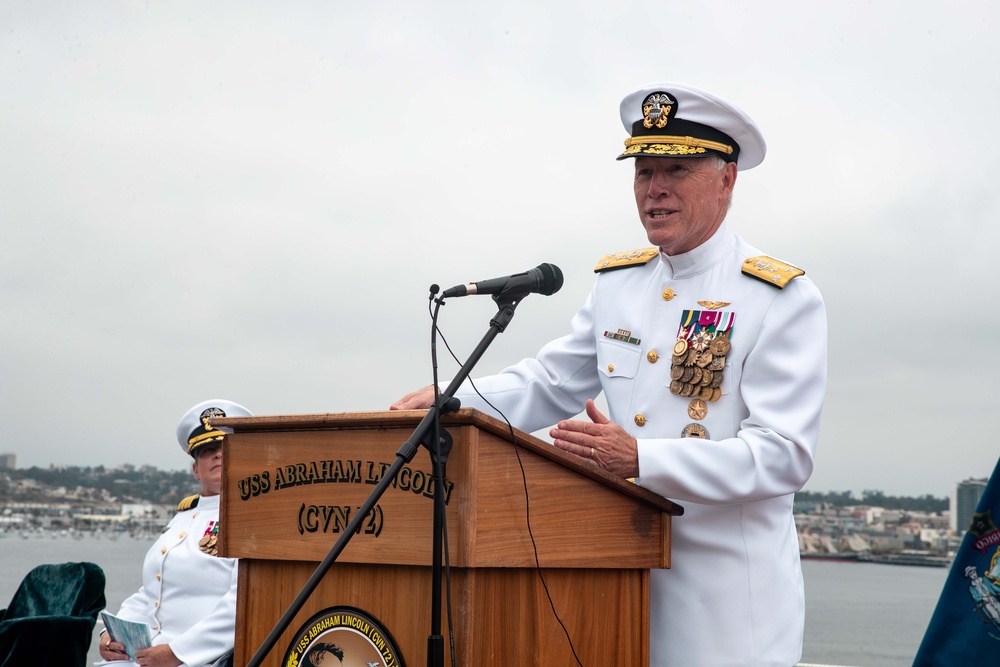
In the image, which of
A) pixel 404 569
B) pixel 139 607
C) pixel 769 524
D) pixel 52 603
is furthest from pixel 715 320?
pixel 52 603

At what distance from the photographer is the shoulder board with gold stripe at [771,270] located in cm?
253

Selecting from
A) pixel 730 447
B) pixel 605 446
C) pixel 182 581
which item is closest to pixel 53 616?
pixel 182 581

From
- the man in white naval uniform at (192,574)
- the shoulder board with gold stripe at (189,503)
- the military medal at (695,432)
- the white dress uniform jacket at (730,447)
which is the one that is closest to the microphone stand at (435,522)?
the white dress uniform jacket at (730,447)

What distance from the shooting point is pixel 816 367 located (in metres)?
2.43

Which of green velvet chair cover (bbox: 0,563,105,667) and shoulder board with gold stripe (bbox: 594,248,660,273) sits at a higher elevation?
shoulder board with gold stripe (bbox: 594,248,660,273)

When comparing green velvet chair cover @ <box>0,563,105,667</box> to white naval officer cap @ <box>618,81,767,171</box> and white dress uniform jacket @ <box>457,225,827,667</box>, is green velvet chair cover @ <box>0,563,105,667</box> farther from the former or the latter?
white naval officer cap @ <box>618,81,767,171</box>

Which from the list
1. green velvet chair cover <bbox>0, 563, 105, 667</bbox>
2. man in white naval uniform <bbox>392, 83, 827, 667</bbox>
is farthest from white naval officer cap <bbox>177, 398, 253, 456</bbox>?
man in white naval uniform <bbox>392, 83, 827, 667</bbox>

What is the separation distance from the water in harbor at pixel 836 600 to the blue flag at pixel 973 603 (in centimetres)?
1971

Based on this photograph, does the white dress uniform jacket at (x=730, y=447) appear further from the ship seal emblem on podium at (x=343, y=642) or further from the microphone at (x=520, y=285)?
the ship seal emblem on podium at (x=343, y=642)

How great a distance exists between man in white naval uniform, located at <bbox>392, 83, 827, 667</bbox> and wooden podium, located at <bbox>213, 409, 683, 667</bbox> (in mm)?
Answer: 151

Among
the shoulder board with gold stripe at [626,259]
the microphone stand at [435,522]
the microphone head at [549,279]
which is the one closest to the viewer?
the microphone stand at [435,522]

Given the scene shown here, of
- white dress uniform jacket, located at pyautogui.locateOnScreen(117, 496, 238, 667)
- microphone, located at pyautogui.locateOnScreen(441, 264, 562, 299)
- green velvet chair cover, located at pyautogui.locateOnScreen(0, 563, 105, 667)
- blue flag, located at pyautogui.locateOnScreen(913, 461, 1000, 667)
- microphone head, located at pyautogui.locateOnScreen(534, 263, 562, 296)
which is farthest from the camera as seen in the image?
green velvet chair cover, located at pyautogui.locateOnScreen(0, 563, 105, 667)

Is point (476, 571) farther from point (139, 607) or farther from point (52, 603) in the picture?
point (52, 603)

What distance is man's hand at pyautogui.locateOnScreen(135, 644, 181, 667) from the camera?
164 inches
